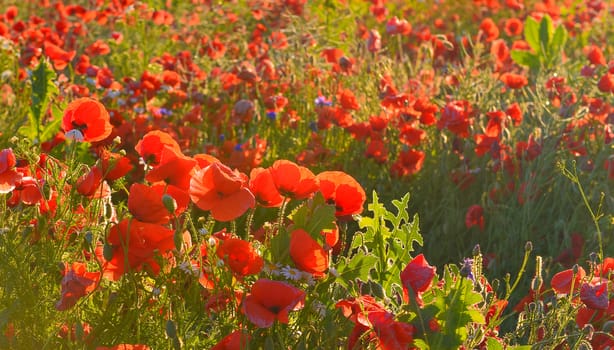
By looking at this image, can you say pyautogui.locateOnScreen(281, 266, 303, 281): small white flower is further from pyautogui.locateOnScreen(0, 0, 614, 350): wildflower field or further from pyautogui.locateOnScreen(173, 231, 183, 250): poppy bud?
pyautogui.locateOnScreen(173, 231, 183, 250): poppy bud

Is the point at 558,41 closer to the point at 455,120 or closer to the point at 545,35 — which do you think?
the point at 545,35

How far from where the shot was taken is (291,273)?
5.55ft

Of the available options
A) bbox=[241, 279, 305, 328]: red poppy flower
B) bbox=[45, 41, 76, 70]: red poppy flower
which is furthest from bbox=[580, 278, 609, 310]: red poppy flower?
bbox=[45, 41, 76, 70]: red poppy flower

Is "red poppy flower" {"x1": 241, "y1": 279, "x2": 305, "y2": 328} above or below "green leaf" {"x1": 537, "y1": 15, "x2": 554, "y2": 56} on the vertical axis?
above

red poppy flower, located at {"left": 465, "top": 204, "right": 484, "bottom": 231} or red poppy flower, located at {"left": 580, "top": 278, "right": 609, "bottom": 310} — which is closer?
red poppy flower, located at {"left": 580, "top": 278, "right": 609, "bottom": 310}

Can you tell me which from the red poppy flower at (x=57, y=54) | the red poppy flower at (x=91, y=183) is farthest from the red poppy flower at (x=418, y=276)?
the red poppy flower at (x=57, y=54)

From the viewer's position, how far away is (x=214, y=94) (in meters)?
4.36

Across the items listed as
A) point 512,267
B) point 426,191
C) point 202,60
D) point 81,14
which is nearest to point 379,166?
point 426,191

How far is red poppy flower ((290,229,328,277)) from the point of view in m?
1.68

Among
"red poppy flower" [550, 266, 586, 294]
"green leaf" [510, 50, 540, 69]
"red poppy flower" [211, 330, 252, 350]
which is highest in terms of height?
"red poppy flower" [211, 330, 252, 350]

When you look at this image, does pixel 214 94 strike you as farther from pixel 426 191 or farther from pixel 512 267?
pixel 512 267

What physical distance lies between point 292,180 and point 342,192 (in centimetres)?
13

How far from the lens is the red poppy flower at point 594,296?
1779mm

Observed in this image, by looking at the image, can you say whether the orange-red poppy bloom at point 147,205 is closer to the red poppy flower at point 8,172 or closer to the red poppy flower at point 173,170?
the red poppy flower at point 173,170
